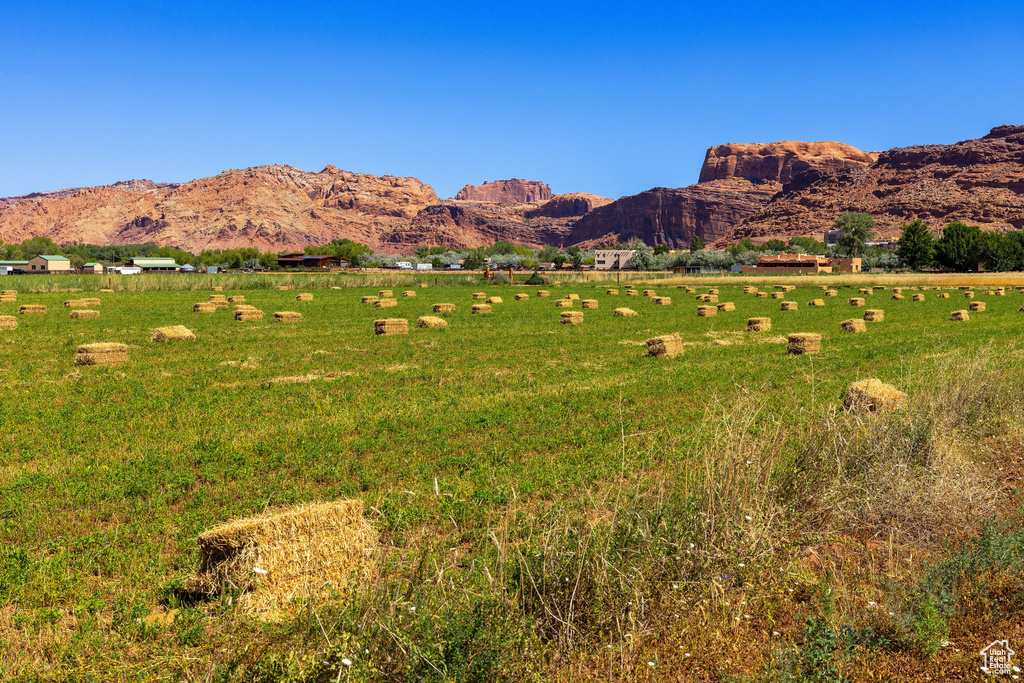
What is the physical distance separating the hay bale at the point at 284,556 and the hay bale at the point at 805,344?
704 inches

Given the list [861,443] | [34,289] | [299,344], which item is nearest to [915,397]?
[861,443]

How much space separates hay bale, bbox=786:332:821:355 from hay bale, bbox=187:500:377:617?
58.7 feet

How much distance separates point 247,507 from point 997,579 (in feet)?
24.8

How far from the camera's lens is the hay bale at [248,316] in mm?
31562

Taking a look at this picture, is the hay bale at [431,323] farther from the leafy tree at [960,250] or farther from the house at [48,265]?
the house at [48,265]

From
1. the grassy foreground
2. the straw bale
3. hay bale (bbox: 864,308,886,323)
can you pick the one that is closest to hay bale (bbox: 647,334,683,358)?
the grassy foreground

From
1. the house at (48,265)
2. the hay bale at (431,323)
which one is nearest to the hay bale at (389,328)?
the hay bale at (431,323)

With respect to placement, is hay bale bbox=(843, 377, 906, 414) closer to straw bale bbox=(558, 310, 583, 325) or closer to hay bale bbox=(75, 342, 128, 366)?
hay bale bbox=(75, 342, 128, 366)

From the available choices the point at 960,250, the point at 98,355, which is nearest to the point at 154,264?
the point at 98,355

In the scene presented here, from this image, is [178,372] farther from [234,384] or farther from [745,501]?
[745,501]

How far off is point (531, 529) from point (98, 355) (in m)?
16.7

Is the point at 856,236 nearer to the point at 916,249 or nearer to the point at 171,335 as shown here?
the point at 916,249

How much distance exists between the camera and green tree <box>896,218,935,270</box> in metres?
131

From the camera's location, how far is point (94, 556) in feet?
20.2
